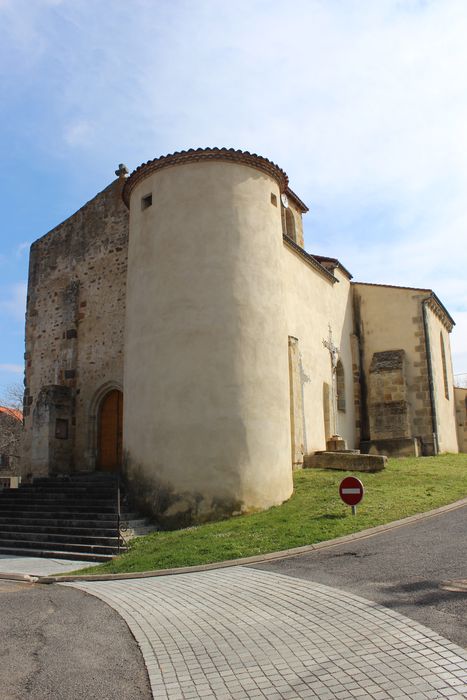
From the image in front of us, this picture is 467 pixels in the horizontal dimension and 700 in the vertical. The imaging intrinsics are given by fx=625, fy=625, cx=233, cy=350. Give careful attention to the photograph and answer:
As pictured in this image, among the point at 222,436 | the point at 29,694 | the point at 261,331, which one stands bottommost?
the point at 29,694

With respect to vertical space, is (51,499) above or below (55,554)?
above

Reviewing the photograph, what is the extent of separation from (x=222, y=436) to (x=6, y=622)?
731cm

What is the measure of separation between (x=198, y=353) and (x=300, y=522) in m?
4.48

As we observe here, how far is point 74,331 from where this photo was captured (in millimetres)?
19750

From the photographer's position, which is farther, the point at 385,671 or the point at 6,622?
the point at 6,622

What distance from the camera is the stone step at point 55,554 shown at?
11.2m

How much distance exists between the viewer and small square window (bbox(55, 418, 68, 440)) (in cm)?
1850

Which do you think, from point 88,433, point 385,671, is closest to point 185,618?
point 385,671

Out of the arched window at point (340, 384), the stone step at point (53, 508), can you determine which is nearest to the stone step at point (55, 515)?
the stone step at point (53, 508)

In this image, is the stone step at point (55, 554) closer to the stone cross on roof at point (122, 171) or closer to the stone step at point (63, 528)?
the stone step at point (63, 528)

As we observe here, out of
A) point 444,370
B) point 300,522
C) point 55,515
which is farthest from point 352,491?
point 444,370

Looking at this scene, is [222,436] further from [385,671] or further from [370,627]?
[385,671]

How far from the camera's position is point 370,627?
17.4ft

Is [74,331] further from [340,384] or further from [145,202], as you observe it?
[340,384]
